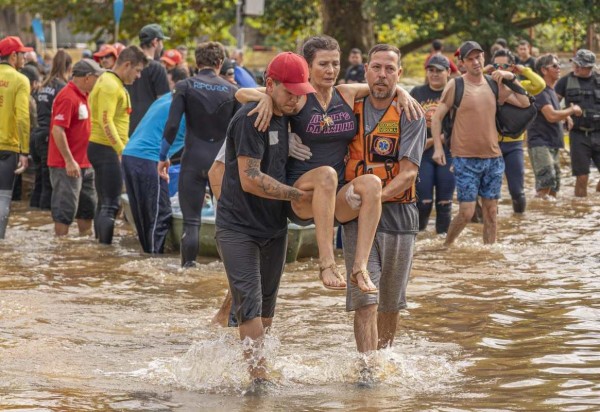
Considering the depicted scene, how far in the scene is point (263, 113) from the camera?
660 centimetres

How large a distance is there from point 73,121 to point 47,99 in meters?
2.05

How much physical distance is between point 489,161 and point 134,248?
363 cm

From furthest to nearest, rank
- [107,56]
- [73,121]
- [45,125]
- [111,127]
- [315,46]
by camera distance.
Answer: [45,125]
[107,56]
[73,121]
[111,127]
[315,46]

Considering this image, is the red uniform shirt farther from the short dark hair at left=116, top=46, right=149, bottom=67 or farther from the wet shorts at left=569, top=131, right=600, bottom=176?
the wet shorts at left=569, top=131, right=600, bottom=176

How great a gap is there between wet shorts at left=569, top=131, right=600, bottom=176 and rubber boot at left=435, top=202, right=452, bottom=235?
138 inches

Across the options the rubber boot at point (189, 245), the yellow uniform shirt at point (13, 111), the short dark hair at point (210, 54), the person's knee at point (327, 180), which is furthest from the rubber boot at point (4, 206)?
the person's knee at point (327, 180)

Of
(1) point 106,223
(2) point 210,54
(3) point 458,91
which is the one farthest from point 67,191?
(3) point 458,91

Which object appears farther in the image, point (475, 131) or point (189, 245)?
point (475, 131)

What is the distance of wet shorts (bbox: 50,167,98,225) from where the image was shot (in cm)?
1291

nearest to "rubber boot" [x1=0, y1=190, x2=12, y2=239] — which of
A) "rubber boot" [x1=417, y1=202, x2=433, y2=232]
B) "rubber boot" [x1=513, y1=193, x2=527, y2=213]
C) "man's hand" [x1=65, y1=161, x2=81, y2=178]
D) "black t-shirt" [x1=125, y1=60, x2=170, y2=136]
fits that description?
"man's hand" [x1=65, y1=161, x2=81, y2=178]

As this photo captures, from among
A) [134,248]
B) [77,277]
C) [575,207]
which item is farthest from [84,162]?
[575,207]

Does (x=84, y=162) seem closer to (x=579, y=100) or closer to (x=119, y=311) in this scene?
(x=119, y=311)

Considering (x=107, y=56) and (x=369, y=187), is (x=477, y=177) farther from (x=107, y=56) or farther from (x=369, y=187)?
(x=369, y=187)

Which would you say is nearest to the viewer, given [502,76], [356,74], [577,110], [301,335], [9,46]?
[301,335]
